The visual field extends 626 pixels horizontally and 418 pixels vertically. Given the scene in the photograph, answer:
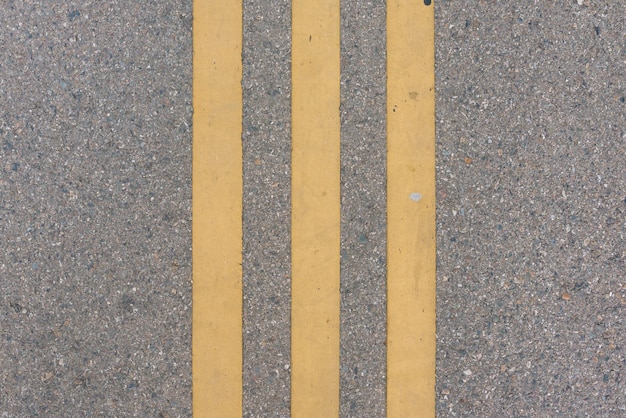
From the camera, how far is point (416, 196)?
7.49 ft

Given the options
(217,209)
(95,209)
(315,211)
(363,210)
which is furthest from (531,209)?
(95,209)

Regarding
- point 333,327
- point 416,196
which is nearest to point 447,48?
point 416,196

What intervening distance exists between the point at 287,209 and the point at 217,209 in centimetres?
32

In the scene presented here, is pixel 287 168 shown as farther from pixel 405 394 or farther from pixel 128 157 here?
pixel 405 394

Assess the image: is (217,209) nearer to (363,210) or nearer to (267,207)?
(267,207)

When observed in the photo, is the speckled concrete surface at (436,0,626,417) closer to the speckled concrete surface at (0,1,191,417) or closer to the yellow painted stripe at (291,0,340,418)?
the yellow painted stripe at (291,0,340,418)

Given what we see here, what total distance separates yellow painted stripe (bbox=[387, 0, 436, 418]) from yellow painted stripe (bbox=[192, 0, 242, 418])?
695 millimetres

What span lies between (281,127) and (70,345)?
1396 millimetres

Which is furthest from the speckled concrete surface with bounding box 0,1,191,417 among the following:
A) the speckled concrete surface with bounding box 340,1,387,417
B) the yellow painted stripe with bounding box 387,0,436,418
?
the yellow painted stripe with bounding box 387,0,436,418

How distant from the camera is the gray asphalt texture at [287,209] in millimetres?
2268

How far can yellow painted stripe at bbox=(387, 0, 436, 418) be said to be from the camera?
7.43 feet

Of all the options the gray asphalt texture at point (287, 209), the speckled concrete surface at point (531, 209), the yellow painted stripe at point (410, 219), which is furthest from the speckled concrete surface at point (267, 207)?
the speckled concrete surface at point (531, 209)

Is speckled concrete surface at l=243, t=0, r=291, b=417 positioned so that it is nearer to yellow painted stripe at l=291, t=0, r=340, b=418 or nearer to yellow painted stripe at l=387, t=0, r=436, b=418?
yellow painted stripe at l=291, t=0, r=340, b=418

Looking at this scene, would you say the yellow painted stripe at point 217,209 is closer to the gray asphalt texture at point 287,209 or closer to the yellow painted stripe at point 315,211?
the gray asphalt texture at point 287,209
